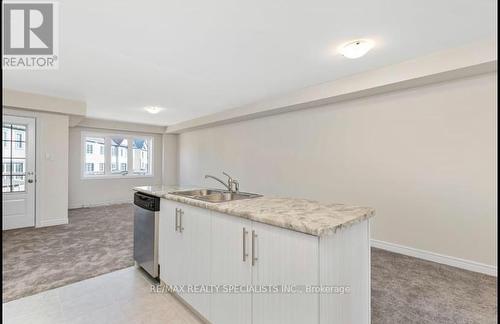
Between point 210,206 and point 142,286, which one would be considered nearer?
point 210,206

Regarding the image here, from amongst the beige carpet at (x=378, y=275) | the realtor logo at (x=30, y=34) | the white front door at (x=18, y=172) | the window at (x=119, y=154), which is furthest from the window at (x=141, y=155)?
the realtor logo at (x=30, y=34)

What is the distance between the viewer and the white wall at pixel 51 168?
4492mm

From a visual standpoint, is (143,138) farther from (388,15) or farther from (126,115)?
(388,15)

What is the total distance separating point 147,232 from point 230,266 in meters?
1.30

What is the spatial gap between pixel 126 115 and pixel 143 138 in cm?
168

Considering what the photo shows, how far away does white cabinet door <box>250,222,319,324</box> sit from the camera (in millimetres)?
1365

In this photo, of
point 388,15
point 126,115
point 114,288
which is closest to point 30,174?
point 126,115

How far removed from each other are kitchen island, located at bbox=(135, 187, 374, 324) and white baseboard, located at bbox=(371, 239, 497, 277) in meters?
1.92

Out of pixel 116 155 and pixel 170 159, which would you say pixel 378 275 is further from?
pixel 116 155

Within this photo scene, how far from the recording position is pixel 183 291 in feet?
7.02

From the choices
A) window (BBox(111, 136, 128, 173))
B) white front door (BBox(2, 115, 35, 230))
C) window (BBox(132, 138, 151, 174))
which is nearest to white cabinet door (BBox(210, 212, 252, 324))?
white front door (BBox(2, 115, 35, 230))

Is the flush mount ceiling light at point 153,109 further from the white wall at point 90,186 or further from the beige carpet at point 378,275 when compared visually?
the beige carpet at point 378,275

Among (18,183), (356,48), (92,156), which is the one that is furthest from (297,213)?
(92,156)

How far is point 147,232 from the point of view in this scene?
2.62 m
